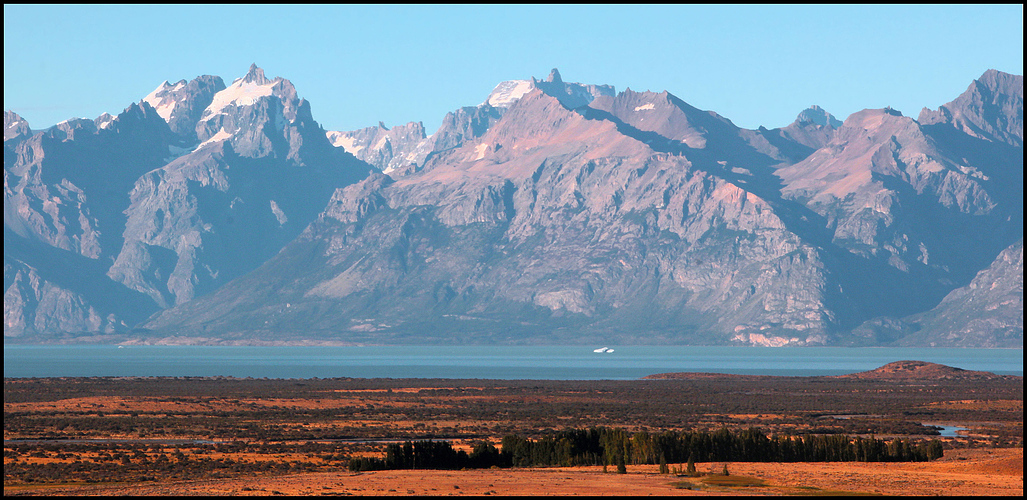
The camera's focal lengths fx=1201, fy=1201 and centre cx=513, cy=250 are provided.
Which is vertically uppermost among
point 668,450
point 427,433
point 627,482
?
point 668,450

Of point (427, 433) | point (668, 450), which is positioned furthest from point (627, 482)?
point (427, 433)

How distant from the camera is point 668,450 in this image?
8800 cm

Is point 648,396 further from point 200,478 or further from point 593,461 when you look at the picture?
point 200,478

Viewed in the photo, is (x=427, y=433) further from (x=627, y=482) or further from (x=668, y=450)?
(x=627, y=482)

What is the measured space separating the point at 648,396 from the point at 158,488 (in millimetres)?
123677

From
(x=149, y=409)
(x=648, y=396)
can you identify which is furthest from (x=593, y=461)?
(x=648, y=396)

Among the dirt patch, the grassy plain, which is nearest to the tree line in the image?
the grassy plain

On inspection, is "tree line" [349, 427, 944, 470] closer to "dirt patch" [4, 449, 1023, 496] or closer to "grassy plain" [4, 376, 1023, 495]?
"grassy plain" [4, 376, 1023, 495]

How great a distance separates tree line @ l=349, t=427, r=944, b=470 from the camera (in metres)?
86.7

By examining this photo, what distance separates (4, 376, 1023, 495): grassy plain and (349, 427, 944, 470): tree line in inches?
105

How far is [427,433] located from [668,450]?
120ft

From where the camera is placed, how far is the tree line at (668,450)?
86688mm

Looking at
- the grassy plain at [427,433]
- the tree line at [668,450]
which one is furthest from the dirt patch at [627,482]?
the tree line at [668,450]

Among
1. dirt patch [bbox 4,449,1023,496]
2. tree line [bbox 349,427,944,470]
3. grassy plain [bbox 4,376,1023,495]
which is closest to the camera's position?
dirt patch [bbox 4,449,1023,496]
